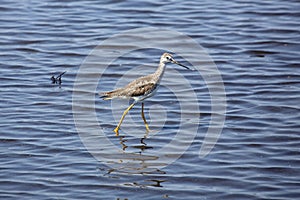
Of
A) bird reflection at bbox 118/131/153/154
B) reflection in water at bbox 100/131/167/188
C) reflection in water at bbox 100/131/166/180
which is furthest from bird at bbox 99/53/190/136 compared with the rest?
reflection in water at bbox 100/131/167/188

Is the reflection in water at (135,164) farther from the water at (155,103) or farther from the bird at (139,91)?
the bird at (139,91)

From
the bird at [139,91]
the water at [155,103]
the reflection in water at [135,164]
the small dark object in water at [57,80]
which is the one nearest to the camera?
the water at [155,103]

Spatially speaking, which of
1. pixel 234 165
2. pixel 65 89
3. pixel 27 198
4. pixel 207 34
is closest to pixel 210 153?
pixel 234 165

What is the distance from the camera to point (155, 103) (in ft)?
42.6

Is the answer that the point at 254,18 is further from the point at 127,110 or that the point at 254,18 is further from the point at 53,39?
the point at 127,110

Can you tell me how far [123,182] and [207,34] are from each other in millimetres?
7952

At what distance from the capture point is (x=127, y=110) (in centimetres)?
1215

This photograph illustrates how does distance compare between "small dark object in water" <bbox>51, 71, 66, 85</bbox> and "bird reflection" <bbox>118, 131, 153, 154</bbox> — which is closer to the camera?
"bird reflection" <bbox>118, 131, 153, 154</bbox>

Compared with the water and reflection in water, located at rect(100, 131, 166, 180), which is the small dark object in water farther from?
reflection in water, located at rect(100, 131, 166, 180)

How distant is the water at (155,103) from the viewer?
9555 millimetres

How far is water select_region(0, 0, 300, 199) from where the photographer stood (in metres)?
9.55

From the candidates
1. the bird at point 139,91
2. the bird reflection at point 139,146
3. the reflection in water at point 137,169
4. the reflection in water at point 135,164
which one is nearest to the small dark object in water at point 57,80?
the bird at point 139,91

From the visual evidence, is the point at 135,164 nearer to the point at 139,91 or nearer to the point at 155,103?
the point at 139,91

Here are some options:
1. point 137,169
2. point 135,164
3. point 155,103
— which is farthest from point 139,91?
point 137,169
